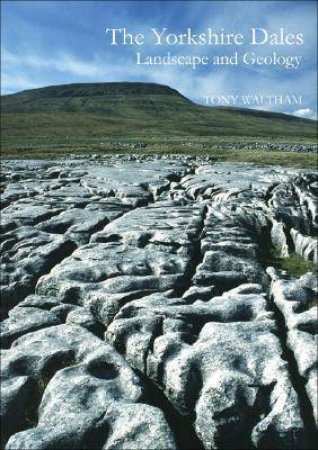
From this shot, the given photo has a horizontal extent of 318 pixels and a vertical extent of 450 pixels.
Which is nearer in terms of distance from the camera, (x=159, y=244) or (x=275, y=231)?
(x=159, y=244)

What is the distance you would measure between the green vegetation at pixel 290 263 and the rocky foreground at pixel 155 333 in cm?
50

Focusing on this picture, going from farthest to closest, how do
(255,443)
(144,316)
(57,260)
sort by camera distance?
1. (57,260)
2. (144,316)
3. (255,443)

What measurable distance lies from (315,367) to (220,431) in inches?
146

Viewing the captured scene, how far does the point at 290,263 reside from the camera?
80.0 ft

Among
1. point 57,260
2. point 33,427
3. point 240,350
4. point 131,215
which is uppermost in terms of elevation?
point 131,215

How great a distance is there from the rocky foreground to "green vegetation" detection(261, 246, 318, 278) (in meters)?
0.50

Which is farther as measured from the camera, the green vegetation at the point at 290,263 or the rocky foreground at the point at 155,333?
the green vegetation at the point at 290,263

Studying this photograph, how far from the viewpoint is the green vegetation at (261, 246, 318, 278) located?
23.1 m

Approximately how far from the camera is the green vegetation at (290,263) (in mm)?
23133

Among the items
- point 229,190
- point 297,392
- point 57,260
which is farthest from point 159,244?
point 229,190

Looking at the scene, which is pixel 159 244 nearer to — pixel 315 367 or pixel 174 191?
pixel 315 367

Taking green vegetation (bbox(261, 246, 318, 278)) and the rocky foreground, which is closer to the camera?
the rocky foreground

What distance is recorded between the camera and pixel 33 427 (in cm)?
1260

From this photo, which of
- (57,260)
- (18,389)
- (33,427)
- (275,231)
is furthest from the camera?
(275,231)
